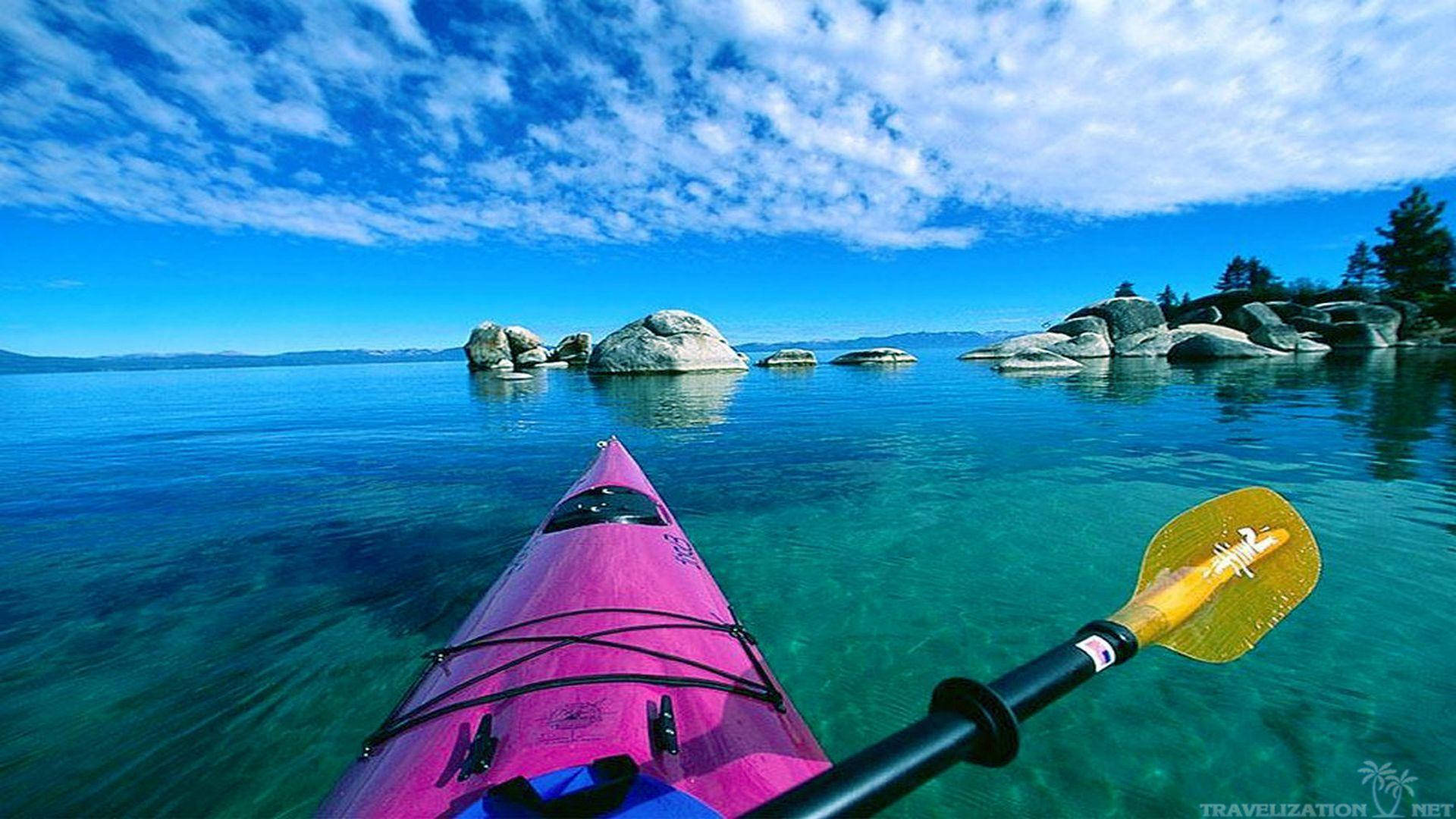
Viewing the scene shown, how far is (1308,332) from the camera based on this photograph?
4294cm

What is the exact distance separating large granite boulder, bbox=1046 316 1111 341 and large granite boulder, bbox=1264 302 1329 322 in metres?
11.8

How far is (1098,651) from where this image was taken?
Result: 5.47 ft

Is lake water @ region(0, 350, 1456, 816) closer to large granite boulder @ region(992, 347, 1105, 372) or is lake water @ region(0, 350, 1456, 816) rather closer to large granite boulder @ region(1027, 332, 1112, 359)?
large granite boulder @ region(992, 347, 1105, 372)

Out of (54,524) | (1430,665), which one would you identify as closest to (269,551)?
(54,524)

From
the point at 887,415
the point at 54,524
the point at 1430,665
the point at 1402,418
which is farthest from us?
the point at 887,415

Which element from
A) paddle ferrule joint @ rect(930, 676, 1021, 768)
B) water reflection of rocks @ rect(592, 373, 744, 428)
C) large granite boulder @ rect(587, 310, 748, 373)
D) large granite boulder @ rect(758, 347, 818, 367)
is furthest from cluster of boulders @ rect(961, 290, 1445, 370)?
paddle ferrule joint @ rect(930, 676, 1021, 768)

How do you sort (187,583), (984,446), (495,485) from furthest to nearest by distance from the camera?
(984,446) < (495,485) < (187,583)

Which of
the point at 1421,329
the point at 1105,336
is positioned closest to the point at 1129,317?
the point at 1105,336

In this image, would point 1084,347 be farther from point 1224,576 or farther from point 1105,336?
point 1224,576

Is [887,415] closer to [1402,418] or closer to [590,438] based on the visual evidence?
[590,438]

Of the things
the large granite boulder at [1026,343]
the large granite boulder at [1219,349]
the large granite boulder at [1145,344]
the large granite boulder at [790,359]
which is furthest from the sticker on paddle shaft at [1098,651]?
the large granite boulder at [790,359]

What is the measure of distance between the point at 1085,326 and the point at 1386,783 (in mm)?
49774

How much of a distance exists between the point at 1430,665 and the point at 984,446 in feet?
25.6

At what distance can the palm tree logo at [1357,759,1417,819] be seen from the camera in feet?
9.18
